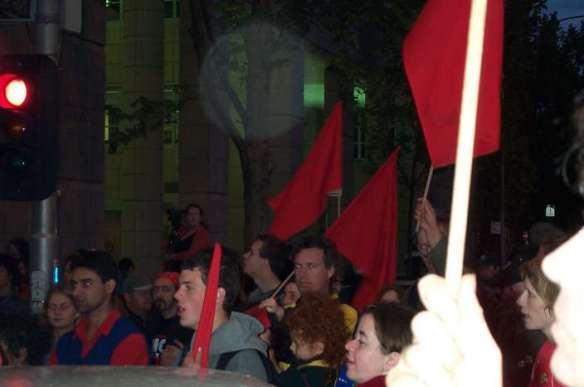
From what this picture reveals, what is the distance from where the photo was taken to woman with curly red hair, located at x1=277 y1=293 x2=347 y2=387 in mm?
4723

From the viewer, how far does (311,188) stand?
317 inches

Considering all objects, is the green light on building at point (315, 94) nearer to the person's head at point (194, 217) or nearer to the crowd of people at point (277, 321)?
the person's head at point (194, 217)

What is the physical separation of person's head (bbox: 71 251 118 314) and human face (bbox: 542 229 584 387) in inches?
178

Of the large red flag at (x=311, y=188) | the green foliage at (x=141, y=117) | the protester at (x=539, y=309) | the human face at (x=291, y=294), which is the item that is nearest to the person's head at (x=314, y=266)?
the human face at (x=291, y=294)

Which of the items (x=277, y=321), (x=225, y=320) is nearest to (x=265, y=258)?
(x=277, y=321)

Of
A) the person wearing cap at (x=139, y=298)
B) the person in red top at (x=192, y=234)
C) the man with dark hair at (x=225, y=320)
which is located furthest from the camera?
the person in red top at (x=192, y=234)

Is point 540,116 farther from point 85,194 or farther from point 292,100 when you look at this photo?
point 85,194

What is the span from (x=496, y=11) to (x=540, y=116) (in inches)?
1167

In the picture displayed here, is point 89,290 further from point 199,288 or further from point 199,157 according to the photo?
point 199,157

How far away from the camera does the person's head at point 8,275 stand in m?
7.86

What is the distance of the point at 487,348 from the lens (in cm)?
133

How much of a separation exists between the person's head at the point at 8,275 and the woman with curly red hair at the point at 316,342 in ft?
11.9

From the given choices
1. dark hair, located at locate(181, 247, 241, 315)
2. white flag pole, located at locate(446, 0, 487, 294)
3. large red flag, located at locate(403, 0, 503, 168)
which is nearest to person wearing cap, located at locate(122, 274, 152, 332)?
dark hair, located at locate(181, 247, 241, 315)

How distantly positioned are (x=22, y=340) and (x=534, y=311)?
222 centimetres
